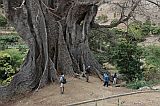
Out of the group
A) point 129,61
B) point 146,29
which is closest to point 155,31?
point 146,29

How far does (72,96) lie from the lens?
→ 17484mm

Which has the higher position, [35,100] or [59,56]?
[59,56]

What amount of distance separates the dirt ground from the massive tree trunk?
807 millimetres

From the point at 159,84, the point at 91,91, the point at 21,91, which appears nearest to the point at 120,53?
the point at 159,84

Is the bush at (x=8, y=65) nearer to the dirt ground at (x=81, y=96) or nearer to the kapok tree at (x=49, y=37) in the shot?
the kapok tree at (x=49, y=37)

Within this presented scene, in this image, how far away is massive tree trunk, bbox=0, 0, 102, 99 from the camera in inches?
749

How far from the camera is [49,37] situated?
2067cm

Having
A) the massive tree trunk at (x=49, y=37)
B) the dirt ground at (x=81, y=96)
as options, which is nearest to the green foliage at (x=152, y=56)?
the massive tree trunk at (x=49, y=37)

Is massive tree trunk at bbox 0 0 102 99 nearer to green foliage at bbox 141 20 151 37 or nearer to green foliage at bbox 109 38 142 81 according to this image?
green foliage at bbox 109 38 142 81

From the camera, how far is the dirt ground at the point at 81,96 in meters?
16.3

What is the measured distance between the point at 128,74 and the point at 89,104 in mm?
6900

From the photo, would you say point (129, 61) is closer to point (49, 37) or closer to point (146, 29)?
point (49, 37)

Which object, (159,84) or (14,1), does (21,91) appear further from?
(159,84)

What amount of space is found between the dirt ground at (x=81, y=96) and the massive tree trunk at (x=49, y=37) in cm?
81
